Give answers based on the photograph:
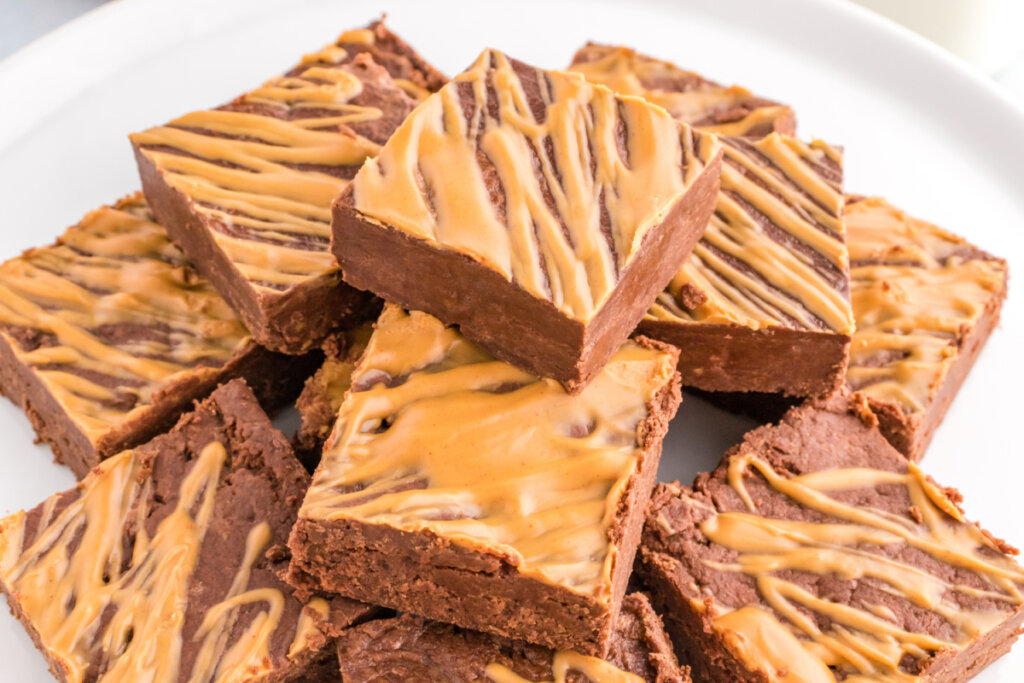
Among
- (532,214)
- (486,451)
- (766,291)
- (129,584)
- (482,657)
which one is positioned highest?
(532,214)

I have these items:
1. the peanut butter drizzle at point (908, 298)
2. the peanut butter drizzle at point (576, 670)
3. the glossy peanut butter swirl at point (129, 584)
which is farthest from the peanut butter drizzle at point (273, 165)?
the peanut butter drizzle at point (908, 298)

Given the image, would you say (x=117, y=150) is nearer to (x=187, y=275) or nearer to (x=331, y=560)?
(x=187, y=275)

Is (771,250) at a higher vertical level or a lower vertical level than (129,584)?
higher

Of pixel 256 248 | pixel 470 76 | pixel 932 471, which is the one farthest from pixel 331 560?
pixel 932 471

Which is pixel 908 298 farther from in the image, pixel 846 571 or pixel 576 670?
pixel 576 670

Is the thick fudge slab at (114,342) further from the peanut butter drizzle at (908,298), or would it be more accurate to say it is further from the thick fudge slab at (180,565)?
the peanut butter drizzle at (908,298)

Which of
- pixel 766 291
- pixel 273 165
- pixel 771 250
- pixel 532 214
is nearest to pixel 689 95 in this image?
pixel 771 250

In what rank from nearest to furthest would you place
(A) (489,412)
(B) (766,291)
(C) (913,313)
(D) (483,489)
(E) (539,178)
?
(D) (483,489) < (A) (489,412) < (E) (539,178) < (B) (766,291) < (C) (913,313)
